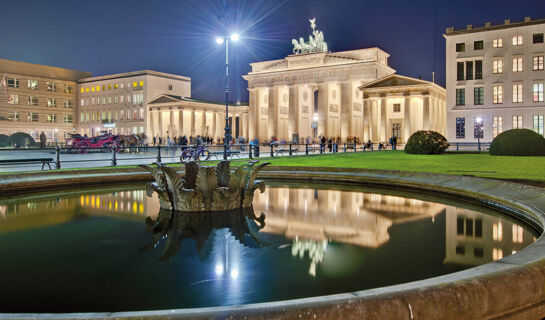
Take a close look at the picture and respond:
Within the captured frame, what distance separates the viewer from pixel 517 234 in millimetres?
7676

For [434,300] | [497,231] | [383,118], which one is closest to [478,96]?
[383,118]

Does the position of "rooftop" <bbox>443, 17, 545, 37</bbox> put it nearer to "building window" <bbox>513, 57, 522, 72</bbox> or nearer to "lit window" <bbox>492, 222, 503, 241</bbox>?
"building window" <bbox>513, 57, 522, 72</bbox>

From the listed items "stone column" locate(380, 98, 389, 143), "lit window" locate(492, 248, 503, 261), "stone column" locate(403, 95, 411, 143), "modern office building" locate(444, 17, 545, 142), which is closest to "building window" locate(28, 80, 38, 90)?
"stone column" locate(380, 98, 389, 143)

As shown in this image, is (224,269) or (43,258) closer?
(224,269)

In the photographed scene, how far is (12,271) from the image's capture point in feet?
18.4

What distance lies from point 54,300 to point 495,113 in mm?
52874

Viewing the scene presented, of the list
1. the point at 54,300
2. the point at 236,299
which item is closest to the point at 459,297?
the point at 236,299

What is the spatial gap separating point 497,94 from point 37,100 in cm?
7668

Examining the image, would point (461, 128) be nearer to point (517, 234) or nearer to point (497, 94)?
point (497, 94)

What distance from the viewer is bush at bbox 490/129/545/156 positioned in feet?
94.8

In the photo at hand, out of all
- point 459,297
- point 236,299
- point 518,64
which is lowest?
point 236,299

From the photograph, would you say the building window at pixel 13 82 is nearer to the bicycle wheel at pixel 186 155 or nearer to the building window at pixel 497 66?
the bicycle wheel at pixel 186 155

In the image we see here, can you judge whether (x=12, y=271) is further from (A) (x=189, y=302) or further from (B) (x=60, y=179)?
(B) (x=60, y=179)

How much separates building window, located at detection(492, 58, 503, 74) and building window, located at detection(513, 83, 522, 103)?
2278 millimetres
